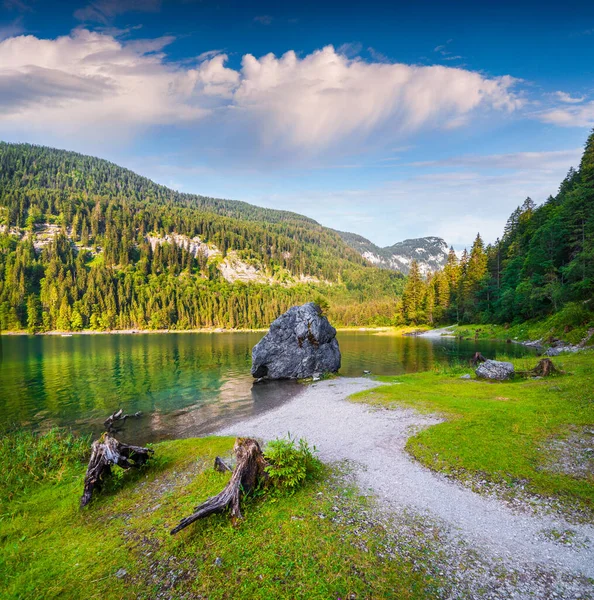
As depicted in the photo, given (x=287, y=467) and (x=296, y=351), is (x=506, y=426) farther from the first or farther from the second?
(x=296, y=351)

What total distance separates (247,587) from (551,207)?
89.3 m

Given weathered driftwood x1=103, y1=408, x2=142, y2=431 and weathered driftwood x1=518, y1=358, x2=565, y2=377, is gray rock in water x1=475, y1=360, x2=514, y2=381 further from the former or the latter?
weathered driftwood x1=103, y1=408, x2=142, y2=431

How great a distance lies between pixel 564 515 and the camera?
8.45m

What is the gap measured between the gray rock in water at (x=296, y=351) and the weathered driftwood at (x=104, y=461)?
2478 cm

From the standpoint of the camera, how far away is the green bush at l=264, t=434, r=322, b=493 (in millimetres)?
10008

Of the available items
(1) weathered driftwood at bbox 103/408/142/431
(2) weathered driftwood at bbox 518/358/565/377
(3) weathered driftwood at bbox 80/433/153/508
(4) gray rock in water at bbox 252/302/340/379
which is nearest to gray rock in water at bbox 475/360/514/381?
(2) weathered driftwood at bbox 518/358/565/377

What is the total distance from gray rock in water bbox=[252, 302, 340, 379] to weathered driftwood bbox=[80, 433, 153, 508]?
2478cm

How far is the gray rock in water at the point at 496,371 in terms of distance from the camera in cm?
2483

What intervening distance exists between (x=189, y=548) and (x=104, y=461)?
604cm

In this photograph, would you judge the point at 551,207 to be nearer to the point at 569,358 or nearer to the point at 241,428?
the point at 569,358

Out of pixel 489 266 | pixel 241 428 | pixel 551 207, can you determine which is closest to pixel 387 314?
pixel 489 266

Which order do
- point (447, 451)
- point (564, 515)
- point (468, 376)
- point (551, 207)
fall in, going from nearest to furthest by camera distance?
point (564, 515) → point (447, 451) → point (468, 376) → point (551, 207)

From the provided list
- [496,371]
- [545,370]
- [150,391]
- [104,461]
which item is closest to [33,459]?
[104,461]

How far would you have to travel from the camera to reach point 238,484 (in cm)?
910
